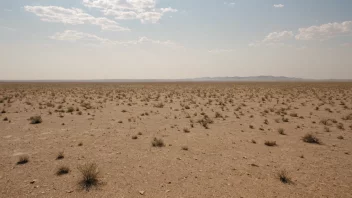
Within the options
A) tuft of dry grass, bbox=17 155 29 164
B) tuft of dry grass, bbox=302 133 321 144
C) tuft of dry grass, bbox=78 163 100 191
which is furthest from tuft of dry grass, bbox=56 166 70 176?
tuft of dry grass, bbox=302 133 321 144

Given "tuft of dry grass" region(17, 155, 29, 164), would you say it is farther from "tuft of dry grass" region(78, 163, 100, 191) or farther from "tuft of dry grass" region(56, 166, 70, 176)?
"tuft of dry grass" region(78, 163, 100, 191)

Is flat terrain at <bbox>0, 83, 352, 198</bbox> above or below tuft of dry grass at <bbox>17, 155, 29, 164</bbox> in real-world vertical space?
below

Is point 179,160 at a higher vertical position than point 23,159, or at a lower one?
lower

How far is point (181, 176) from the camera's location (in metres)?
6.11

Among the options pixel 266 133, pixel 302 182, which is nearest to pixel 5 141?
pixel 302 182

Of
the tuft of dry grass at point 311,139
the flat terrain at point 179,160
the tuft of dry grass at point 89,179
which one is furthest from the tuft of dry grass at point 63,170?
the tuft of dry grass at point 311,139

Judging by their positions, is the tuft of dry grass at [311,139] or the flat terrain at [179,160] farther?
the tuft of dry grass at [311,139]

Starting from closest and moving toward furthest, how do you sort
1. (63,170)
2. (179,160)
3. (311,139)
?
(63,170) → (179,160) → (311,139)

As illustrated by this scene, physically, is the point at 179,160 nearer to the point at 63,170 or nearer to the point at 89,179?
the point at 89,179

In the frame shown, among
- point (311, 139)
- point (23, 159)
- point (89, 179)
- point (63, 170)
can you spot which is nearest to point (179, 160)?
point (89, 179)

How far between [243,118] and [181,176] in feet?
32.7

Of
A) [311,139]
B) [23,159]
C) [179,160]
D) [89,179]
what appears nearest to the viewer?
[89,179]

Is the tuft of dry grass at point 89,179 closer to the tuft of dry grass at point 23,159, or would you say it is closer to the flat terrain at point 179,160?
the flat terrain at point 179,160

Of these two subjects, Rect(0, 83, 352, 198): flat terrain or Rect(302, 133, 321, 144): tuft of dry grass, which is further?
Rect(302, 133, 321, 144): tuft of dry grass
